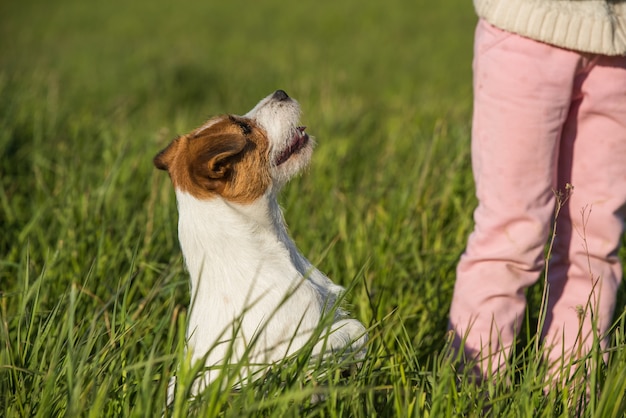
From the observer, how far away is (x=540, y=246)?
275 centimetres

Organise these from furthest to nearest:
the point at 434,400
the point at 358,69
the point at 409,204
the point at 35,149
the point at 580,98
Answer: the point at 358,69 → the point at 35,149 → the point at 409,204 → the point at 580,98 → the point at 434,400

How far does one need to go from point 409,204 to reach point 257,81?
241 inches

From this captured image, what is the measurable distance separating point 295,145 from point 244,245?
466mm

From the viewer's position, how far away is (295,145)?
9.24 ft

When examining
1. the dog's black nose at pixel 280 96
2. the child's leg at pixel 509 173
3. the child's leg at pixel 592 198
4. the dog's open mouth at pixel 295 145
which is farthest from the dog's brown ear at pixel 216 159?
the child's leg at pixel 592 198

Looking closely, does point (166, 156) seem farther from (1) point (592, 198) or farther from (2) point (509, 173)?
(1) point (592, 198)

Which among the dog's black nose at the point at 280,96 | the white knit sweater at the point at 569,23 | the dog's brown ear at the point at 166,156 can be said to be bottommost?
the dog's brown ear at the point at 166,156

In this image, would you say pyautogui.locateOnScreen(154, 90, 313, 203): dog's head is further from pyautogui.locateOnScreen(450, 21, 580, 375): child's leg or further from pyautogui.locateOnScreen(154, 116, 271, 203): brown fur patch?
pyautogui.locateOnScreen(450, 21, 580, 375): child's leg

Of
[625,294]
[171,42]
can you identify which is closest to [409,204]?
[625,294]

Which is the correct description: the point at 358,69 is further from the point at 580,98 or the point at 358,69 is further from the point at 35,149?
the point at 580,98

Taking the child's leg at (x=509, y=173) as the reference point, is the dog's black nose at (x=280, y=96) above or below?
above

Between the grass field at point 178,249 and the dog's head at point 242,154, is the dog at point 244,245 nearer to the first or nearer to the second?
the dog's head at point 242,154

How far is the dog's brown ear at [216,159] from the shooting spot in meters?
2.47

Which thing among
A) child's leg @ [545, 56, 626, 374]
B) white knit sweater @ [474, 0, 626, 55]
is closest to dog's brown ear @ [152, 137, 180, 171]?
white knit sweater @ [474, 0, 626, 55]
